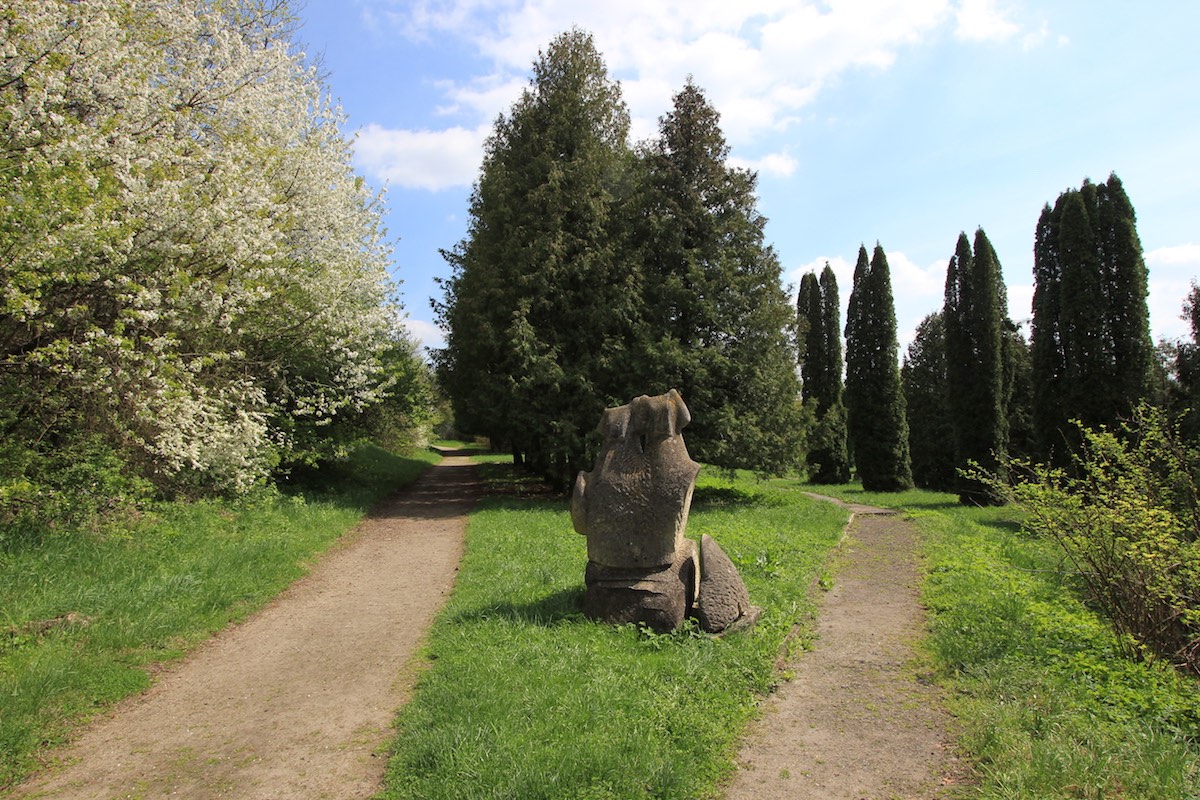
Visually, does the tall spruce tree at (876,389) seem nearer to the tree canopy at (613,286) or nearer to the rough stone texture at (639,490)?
the tree canopy at (613,286)

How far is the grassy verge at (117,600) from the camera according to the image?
520cm

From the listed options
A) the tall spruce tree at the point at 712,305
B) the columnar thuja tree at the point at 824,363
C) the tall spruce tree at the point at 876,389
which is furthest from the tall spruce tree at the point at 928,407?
the tall spruce tree at the point at 712,305

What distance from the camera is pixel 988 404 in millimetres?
25594

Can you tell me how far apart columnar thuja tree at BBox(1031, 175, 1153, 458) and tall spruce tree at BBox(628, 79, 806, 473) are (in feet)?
32.9

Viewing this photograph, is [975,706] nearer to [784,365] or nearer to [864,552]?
[864,552]

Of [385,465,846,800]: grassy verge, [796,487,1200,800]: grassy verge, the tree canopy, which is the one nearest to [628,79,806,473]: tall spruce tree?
the tree canopy

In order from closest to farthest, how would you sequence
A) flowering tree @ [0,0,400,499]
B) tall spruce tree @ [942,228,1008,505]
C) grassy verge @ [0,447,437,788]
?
grassy verge @ [0,447,437,788] < flowering tree @ [0,0,400,499] < tall spruce tree @ [942,228,1008,505]

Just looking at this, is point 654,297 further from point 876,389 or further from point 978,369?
point 876,389

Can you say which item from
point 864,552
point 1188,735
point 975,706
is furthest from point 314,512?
point 1188,735

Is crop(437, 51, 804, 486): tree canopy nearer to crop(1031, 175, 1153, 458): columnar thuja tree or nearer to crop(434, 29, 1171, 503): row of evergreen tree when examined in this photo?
crop(434, 29, 1171, 503): row of evergreen tree

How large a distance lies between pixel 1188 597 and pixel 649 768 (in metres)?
4.99

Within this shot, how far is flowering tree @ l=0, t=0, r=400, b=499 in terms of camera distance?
26.6 ft

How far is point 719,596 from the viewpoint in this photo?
6.81m

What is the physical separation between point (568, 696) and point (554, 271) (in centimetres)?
1423
